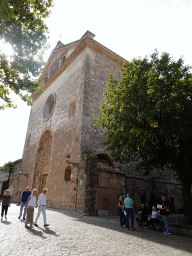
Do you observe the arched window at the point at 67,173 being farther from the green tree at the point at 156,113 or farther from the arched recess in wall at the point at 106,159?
the green tree at the point at 156,113

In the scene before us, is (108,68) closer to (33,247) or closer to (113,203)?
(113,203)

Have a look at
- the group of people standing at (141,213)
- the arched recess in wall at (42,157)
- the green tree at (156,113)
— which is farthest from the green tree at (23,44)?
the arched recess in wall at (42,157)

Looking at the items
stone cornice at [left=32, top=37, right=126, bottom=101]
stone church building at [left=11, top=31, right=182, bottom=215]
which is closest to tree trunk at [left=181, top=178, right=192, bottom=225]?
stone church building at [left=11, top=31, right=182, bottom=215]

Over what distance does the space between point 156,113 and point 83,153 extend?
6252 millimetres

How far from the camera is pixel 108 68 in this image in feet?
59.1

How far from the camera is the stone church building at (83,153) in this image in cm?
1227

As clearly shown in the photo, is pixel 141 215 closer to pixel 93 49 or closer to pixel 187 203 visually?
pixel 187 203

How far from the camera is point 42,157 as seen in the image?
21.2 meters

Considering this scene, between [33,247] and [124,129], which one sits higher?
[124,129]

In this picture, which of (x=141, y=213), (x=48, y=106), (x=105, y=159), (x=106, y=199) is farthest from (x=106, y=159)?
(x=48, y=106)

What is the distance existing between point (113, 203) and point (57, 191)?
4.87 m

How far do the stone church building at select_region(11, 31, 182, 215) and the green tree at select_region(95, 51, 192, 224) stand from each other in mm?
2920

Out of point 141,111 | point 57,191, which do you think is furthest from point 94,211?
point 141,111

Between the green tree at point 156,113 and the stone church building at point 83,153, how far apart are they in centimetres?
292
